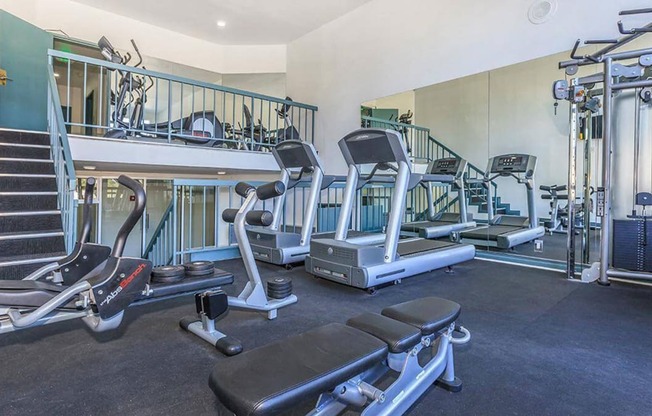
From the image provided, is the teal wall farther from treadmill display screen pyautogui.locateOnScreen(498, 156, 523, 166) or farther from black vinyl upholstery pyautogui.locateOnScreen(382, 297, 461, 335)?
treadmill display screen pyautogui.locateOnScreen(498, 156, 523, 166)

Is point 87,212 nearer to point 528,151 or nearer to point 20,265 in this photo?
point 20,265

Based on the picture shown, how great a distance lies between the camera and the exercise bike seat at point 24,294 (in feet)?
6.16

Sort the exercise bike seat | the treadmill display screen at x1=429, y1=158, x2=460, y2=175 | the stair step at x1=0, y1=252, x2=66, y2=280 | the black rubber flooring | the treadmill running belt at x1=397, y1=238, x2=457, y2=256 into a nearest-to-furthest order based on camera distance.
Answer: the black rubber flooring → the exercise bike seat → the stair step at x1=0, y1=252, x2=66, y2=280 → the treadmill running belt at x1=397, y1=238, x2=457, y2=256 → the treadmill display screen at x1=429, y1=158, x2=460, y2=175

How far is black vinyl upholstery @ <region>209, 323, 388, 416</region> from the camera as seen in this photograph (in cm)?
88

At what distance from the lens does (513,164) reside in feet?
15.8

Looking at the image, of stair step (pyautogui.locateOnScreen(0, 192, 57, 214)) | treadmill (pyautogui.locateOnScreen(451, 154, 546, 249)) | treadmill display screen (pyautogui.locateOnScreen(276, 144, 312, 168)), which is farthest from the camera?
treadmill (pyautogui.locateOnScreen(451, 154, 546, 249))

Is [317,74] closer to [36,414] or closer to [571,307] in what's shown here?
[571,307]

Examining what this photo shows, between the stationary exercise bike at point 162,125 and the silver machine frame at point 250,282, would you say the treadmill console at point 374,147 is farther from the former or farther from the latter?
the stationary exercise bike at point 162,125

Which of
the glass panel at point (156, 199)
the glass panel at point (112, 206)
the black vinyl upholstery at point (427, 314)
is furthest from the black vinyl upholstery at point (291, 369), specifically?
the glass panel at point (156, 199)

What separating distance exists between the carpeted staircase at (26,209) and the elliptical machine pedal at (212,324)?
170cm

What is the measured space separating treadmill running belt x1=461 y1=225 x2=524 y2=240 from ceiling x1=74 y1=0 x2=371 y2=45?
446cm

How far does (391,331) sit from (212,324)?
1.27 metres

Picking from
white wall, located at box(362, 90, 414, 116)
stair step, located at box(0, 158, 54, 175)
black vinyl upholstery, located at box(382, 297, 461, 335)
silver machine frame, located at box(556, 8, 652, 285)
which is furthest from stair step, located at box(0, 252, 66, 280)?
white wall, located at box(362, 90, 414, 116)

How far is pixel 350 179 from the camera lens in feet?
12.0
